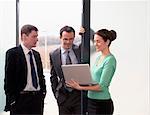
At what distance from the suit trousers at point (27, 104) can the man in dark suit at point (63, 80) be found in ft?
0.74

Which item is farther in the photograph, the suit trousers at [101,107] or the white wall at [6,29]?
the white wall at [6,29]

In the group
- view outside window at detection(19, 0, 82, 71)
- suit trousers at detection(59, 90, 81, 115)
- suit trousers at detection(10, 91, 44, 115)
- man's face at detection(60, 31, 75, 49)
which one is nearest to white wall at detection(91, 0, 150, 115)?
view outside window at detection(19, 0, 82, 71)

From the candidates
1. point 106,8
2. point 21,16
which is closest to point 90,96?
point 106,8

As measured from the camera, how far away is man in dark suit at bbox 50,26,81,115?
2.67 metres

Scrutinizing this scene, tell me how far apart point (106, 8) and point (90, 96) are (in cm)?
107

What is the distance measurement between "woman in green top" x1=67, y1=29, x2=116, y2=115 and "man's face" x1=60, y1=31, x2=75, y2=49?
1.06 ft

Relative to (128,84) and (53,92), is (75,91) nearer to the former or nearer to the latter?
(53,92)

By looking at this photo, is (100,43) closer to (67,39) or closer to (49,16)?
(67,39)

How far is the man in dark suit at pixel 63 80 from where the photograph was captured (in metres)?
2.67

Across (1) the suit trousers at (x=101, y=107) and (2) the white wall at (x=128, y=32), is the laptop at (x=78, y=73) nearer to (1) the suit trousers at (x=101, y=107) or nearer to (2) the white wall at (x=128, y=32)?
(1) the suit trousers at (x=101, y=107)

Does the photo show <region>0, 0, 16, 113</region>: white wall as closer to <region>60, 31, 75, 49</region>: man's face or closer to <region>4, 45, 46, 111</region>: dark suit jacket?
<region>4, 45, 46, 111</region>: dark suit jacket

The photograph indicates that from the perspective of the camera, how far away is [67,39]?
2672 millimetres

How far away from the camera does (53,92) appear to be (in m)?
2.78

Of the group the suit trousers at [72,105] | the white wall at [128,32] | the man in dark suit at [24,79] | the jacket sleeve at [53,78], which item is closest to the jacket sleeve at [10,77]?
the man in dark suit at [24,79]
